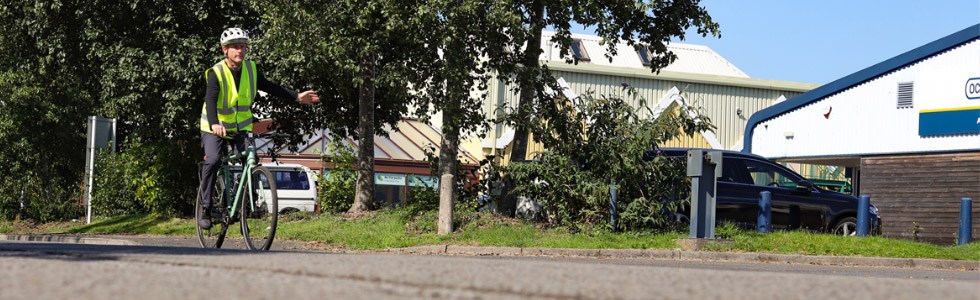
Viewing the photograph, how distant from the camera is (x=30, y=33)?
23.8 m

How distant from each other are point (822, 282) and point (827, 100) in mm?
24055

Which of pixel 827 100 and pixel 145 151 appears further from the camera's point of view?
pixel 827 100

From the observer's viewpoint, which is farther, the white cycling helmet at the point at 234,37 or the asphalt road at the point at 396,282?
the white cycling helmet at the point at 234,37

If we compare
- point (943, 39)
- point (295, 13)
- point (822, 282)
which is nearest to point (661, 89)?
point (943, 39)

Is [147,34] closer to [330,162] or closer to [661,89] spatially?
[330,162]

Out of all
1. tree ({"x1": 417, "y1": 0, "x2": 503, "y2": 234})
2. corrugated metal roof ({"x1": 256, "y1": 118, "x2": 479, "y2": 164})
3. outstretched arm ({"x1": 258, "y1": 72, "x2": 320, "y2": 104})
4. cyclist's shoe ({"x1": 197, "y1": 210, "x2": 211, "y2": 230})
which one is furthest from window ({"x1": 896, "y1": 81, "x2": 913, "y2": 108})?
corrugated metal roof ({"x1": 256, "y1": 118, "x2": 479, "y2": 164})

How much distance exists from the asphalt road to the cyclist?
323cm

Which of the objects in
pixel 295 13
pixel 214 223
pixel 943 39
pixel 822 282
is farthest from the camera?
pixel 943 39

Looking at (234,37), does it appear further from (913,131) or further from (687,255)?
(913,131)

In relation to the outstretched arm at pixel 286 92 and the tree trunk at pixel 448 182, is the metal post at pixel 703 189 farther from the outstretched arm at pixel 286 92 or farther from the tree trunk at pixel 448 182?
the outstretched arm at pixel 286 92

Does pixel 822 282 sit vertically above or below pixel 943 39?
below

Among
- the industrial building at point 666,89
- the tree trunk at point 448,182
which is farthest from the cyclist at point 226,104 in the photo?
the industrial building at point 666,89

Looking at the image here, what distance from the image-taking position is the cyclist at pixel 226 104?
9.55 m

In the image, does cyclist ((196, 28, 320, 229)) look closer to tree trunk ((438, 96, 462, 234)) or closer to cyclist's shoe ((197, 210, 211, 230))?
cyclist's shoe ((197, 210, 211, 230))
